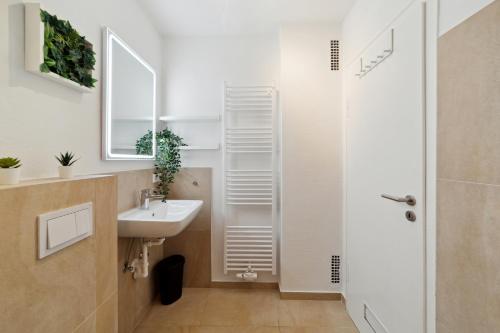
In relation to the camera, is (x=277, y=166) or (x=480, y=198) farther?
(x=277, y=166)

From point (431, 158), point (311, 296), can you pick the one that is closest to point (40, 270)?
point (431, 158)

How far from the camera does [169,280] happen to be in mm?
2377

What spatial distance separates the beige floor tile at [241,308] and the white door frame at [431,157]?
1.30 meters

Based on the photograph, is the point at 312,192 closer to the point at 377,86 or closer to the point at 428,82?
the point at 377,86

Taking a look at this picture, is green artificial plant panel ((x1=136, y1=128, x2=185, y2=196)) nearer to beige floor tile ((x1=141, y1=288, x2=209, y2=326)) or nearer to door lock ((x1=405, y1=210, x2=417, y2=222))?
beige floor tile ((x1=141, y1=288, x2=209, y2=326))

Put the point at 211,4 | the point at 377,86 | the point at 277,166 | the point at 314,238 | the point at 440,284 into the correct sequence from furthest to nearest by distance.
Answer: the point at 277,166 → the point at 314,238 → the point at 211,4 → the point at 377,86 → the point at 440,284

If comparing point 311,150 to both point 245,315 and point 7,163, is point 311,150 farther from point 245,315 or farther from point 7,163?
point 7,163

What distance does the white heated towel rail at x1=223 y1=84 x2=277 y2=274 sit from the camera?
2.57m

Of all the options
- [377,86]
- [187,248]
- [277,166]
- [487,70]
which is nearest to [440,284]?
[487,70]

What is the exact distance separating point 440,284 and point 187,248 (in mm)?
2217

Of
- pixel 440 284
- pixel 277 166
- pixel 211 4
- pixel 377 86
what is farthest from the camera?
pixel 277 166

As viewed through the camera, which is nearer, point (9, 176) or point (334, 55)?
point (9, 176)

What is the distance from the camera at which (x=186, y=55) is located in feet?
8.84

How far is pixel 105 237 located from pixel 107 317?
39 cm
